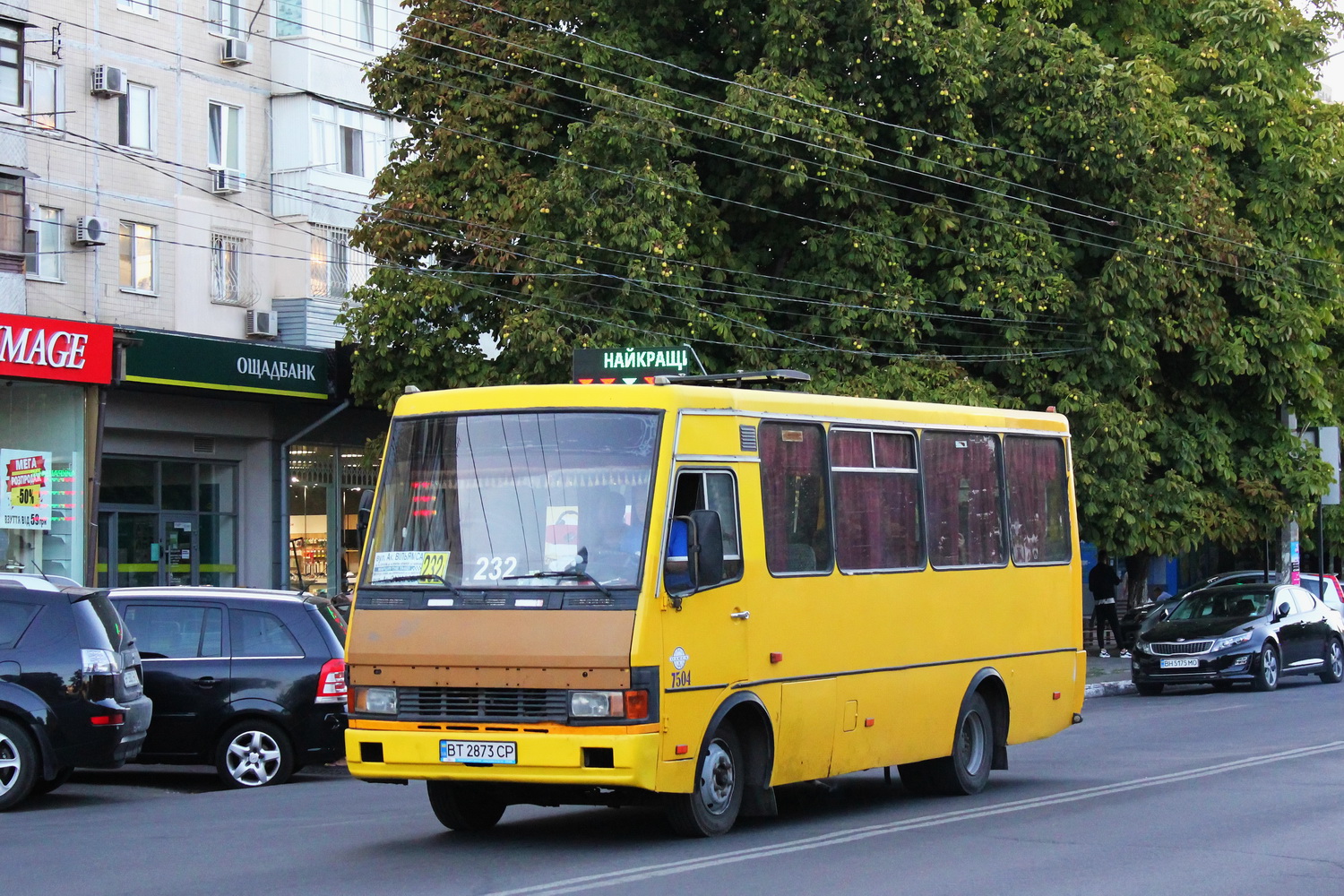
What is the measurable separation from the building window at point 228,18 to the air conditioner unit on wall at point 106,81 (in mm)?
2833

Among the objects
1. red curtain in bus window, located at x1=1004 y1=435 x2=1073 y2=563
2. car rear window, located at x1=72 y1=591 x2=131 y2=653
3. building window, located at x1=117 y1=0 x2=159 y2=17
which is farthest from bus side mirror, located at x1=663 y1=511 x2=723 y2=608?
building window, located at x1=117 y1=0 x2=159 y2=17

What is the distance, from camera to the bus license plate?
10.0 m

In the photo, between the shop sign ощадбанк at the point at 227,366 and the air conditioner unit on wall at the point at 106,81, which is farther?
the air conditioner unit on wall at the point at 106,81

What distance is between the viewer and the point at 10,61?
28.2 metres

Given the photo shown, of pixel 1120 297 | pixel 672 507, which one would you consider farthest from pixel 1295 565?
pixel 672 507

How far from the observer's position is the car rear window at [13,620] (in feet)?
44.1

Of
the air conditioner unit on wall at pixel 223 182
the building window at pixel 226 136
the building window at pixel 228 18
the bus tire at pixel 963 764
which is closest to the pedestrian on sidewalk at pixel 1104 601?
the air conditioner unit on wall at pixel 223 182

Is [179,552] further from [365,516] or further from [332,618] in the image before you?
[365,516]

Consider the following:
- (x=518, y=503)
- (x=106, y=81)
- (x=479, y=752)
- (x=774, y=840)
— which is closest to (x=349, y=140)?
(x=106, y=81)

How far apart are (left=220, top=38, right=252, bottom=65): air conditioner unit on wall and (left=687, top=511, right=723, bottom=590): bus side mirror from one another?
79.9ft

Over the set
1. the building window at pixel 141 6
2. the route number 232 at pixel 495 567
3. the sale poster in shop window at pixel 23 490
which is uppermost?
the building window at pixel 141 6

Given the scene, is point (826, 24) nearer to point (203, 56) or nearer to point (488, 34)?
point (488, 34)

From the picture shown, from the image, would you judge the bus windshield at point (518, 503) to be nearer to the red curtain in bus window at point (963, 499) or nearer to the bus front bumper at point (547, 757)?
the bus front bumper at point (547, 757)

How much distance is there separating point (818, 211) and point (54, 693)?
53.1 feet
